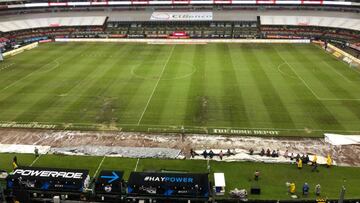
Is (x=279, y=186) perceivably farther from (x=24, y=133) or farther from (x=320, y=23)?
(x=320, y=23)

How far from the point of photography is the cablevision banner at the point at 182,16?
101 metres

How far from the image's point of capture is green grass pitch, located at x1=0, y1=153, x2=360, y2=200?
27438 millimetres

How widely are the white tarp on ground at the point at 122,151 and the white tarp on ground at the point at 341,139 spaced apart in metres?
14.6

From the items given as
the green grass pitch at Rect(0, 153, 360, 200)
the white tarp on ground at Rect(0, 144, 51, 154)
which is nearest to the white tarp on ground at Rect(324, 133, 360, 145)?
the green grass pitch at Rect(0, 153, 360, 200)

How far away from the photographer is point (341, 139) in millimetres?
34938

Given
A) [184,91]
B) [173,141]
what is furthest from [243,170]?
[184,91]

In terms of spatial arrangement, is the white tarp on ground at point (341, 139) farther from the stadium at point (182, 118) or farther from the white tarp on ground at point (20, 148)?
the white tarp on ground at point (20, 148)

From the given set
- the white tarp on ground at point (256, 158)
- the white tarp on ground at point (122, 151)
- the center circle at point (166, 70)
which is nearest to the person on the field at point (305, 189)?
the white tarp on ground at point (256, 158)

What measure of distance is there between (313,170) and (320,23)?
239 ft

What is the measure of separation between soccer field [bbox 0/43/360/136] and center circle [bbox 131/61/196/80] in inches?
6.2

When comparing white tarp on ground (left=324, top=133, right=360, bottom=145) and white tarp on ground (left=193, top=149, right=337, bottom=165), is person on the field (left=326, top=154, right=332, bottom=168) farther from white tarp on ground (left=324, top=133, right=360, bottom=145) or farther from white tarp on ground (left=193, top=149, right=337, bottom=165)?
white tarp on ground (left=324, top=133, right=360, bottom=145)

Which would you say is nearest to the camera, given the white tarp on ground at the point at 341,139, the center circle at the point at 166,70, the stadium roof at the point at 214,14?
the white tarp on ground at the point at 341,139

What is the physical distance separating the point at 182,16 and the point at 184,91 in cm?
5702

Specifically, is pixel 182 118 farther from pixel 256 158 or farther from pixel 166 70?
pixel 166 70
